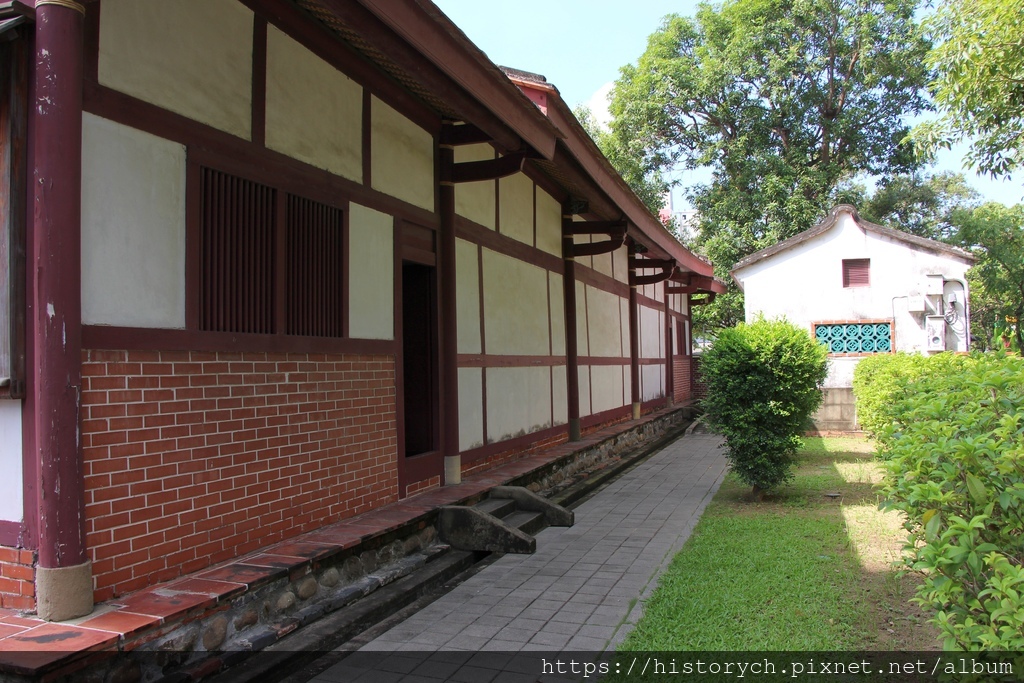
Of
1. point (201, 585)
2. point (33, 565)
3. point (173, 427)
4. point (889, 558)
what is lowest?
point (889, 558)

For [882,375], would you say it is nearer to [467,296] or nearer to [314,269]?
[467,296]

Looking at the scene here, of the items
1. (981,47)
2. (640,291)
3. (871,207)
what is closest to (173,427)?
(981,47)

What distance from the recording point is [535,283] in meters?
9.44

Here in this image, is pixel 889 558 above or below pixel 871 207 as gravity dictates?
below

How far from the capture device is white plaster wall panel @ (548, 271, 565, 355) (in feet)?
33.1

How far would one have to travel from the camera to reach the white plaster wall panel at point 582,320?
36.9 ft

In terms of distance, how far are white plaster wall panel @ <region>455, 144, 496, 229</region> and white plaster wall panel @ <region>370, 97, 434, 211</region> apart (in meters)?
0.69

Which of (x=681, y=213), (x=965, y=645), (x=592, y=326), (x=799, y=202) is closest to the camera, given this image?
(x=965, y=645)

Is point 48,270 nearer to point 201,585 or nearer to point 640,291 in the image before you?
point 201,585

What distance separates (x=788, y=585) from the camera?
504cm

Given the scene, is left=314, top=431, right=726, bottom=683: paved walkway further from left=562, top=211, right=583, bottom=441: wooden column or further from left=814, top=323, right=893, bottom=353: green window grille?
left=814, top=323, right=893, bottom=353: green window grille

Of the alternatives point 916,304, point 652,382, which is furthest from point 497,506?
A: point 916,304

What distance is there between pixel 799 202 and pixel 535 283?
49.2ft

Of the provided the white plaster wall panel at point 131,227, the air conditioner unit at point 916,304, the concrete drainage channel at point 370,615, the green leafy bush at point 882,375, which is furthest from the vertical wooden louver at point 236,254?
the air conditioner unit at point 916,304
